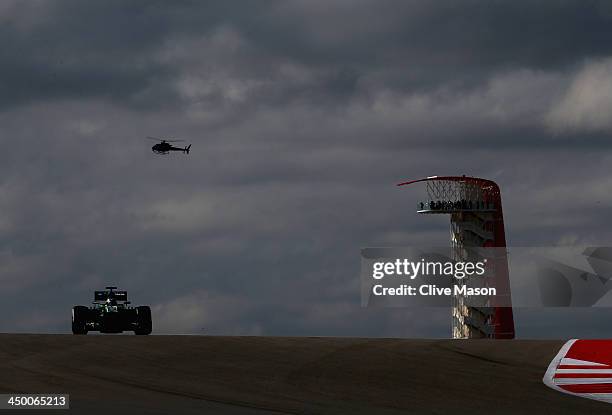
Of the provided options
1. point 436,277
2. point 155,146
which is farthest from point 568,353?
point 436,277

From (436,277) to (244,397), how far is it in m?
72.1

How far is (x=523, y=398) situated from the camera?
29.9 m

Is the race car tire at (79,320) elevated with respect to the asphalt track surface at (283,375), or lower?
elevated

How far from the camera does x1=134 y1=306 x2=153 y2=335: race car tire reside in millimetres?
51656

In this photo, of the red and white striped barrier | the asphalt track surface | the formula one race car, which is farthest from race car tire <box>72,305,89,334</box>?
the red and white striped barrier

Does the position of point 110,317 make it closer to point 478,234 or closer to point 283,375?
point 283,375

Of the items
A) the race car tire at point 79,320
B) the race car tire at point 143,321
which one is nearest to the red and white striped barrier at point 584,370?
the race car tire at point 143,321

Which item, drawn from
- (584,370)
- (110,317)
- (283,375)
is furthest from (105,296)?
(584,370)

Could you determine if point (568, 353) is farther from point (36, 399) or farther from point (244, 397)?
point (36, 399)

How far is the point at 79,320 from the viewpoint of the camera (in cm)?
5081

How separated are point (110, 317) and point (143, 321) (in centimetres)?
163

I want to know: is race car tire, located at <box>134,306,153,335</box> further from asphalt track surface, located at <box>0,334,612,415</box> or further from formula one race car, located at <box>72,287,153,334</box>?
asphalt track surface, located at <box>0,334,612,415</box>

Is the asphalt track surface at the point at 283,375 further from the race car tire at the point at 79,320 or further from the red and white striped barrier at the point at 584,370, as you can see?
the race car tire at the point at 79,320

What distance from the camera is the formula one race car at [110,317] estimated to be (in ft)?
167
